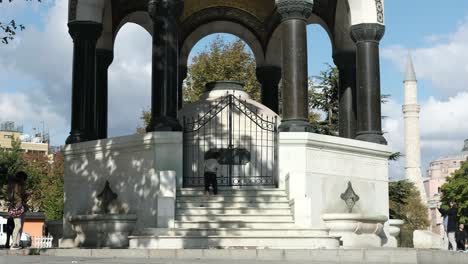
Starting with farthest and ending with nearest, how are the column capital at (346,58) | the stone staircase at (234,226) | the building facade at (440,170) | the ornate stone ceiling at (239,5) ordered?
1. the building facade at (440,170)
2. the ornate stone ceiling at (239,5)
3. the column capital at (346,58)
4. the stone staircase at (234,226)

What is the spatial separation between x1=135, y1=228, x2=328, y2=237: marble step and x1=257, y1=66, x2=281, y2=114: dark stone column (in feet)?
38.9

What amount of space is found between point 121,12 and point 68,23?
3.45 m

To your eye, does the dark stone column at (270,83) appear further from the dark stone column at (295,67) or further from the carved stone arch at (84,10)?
the dark stone column at (295,67)

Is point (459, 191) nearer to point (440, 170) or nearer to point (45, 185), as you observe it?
point (45, 185)

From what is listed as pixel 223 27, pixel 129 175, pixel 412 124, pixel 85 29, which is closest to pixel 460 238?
A: pixel 129 175

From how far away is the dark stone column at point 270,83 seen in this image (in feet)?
94.7

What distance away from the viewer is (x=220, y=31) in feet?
96.9

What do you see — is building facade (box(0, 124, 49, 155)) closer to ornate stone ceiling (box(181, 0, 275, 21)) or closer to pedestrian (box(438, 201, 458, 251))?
ornate stone ceiling (box(181, 0, 275, 21))

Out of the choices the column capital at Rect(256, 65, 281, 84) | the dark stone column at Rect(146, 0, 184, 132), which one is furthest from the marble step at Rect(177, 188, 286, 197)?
the column capital at Rect(256, 65, 281, 84)

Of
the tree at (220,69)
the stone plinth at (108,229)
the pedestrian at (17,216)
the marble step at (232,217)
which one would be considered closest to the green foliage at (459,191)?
the tree at (220,69)

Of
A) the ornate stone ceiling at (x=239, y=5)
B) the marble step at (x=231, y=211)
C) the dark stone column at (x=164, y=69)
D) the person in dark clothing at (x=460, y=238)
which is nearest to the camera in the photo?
the marble step at (x=231, y=211)

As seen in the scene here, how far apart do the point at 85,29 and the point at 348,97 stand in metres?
8.15

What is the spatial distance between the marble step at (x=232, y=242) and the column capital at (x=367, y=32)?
742 cm

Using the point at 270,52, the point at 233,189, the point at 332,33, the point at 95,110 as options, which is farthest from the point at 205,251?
the point at 270,52
